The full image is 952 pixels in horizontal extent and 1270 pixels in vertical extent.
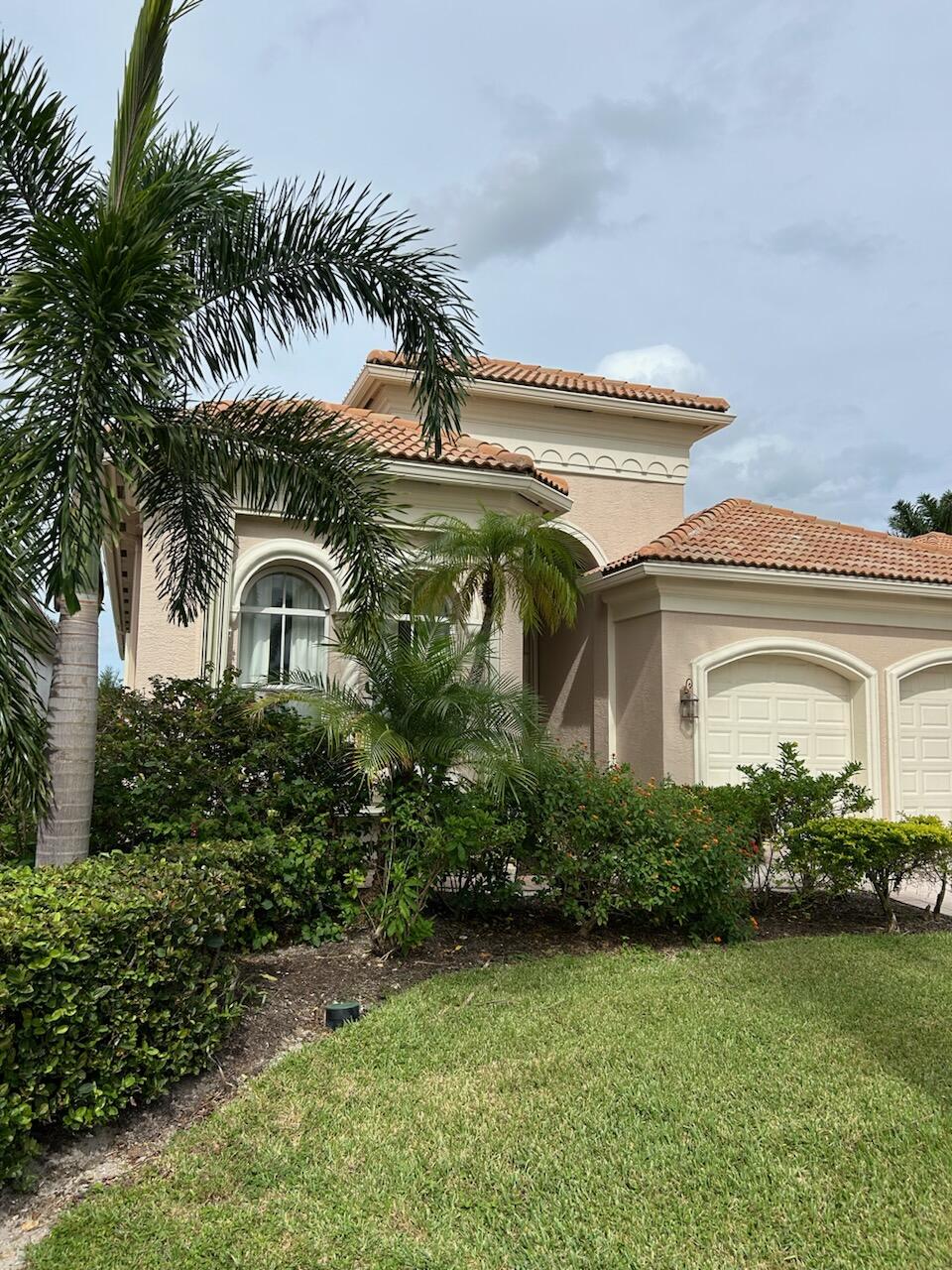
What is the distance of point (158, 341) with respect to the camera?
499 centimetres

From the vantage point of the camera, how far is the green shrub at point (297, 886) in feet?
22.4

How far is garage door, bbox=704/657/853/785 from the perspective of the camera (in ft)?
43.4

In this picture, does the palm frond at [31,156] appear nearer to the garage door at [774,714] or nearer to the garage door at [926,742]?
the garage door at [774,714]

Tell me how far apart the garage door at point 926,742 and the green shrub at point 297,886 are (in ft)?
33.0

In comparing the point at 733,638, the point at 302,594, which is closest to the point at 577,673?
the point at 733,638

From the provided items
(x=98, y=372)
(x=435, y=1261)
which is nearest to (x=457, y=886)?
(x=435, y=1261)

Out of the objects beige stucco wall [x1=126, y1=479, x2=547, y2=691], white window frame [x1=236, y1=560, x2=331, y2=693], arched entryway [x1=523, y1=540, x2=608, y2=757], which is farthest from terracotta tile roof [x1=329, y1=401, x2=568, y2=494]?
arched entryway [x1=523, y1=540, x2=608, y2=757]

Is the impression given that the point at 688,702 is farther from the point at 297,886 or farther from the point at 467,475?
the point at 297,886

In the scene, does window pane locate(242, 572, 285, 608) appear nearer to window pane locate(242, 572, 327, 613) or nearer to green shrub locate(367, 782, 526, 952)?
window pane locate(242, 572, 327, 613)

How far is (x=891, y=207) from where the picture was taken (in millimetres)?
10539

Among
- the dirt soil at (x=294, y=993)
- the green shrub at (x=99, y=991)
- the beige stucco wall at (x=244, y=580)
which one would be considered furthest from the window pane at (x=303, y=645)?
the green shrub at (x=99, y=991)

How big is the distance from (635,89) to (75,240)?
724 cm

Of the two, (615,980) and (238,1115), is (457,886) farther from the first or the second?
(238,1115)

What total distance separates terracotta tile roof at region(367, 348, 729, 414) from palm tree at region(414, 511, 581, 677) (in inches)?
210
